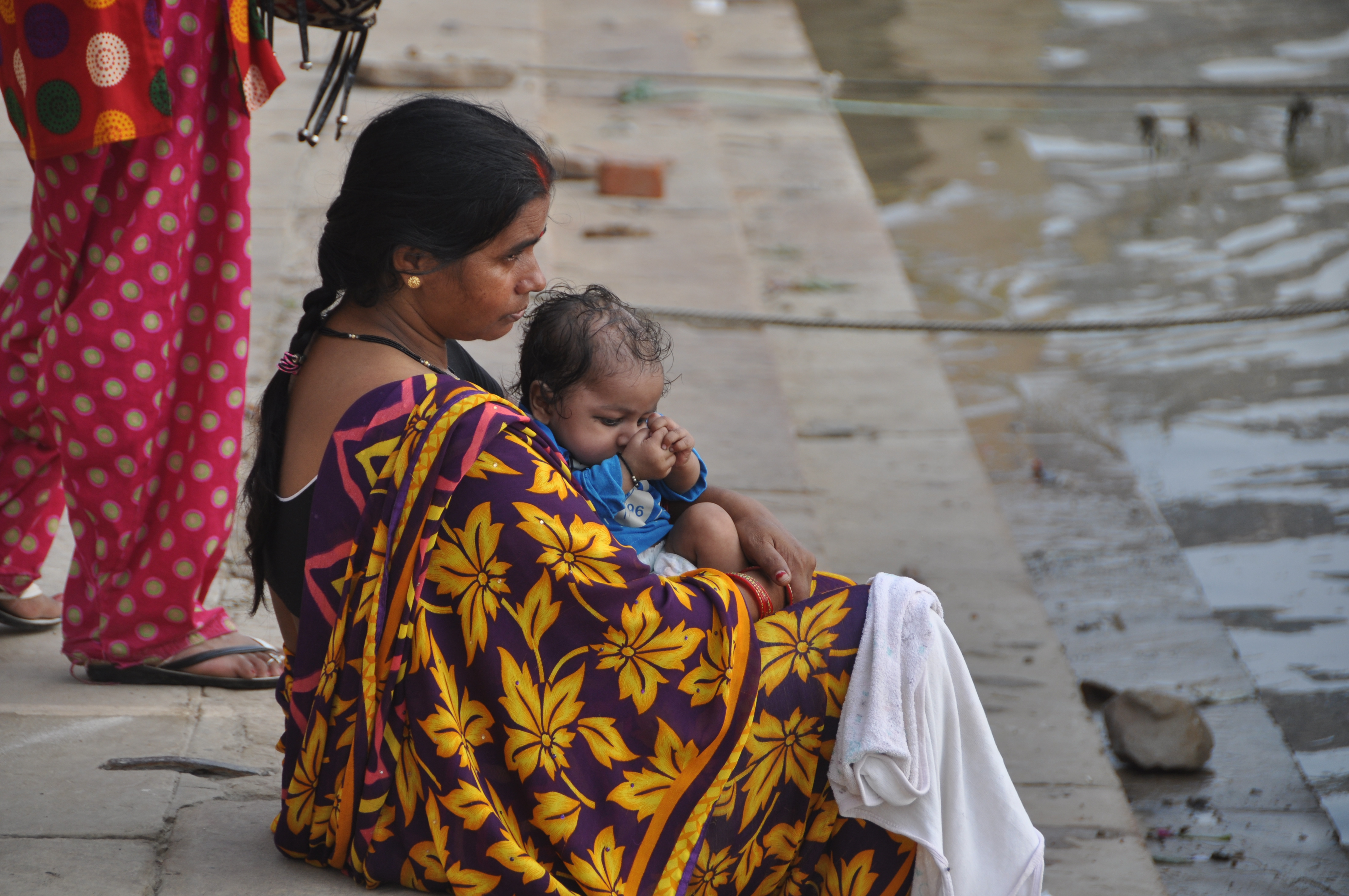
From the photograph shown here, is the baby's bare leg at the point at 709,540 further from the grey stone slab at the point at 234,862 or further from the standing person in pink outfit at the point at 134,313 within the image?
the standing person in pink outfit at the point at 134,313

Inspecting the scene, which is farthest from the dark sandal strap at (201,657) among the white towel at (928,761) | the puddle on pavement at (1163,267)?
the puddle on pavement at (1163,267)

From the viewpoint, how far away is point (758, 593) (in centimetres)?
199

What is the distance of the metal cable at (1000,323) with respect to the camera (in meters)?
4.73

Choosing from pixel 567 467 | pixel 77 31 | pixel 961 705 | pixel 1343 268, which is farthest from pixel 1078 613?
pixel 1343 268

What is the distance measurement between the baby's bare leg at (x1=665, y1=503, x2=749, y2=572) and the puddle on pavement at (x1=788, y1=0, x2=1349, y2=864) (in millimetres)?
2059

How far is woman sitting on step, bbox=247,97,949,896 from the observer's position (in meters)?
1.75

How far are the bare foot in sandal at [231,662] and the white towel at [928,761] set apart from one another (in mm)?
1301

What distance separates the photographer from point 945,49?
1131 centimetres

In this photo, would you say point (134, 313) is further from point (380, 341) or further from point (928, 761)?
point (928, 761)

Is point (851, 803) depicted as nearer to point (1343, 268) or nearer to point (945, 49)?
point (1343, 268)

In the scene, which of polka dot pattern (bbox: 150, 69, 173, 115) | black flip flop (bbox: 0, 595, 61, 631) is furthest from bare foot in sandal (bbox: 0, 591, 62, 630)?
polka dot pattern (bbox: 150, 69, 173, 115)

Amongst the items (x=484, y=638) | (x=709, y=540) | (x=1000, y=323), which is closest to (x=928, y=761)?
(x=709, y=540)

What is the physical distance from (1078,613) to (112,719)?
300cm

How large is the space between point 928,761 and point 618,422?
0.71 meters
